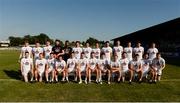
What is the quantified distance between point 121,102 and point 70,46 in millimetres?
5640

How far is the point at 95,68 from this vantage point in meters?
15.7

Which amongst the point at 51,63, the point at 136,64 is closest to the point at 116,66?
the point at 136,64

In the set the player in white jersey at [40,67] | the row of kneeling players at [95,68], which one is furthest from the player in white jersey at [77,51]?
the player in white jersey at [40,67]

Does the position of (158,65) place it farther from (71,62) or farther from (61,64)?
(61,64)

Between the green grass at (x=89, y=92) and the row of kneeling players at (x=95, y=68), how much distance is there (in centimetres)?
54

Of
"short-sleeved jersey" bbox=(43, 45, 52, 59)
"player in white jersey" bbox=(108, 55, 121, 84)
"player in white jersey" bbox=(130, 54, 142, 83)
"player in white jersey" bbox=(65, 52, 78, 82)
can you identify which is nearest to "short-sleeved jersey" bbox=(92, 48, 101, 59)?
"player in white jersey" bbox=(108, 55, 121, 84)

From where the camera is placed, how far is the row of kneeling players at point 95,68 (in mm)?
15562

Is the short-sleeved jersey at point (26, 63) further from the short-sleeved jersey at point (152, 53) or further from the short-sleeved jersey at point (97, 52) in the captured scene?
the short-sleeved jersey at point (152, 53)

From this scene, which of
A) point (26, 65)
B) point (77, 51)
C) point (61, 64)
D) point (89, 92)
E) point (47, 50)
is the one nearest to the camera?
point (89, 92)

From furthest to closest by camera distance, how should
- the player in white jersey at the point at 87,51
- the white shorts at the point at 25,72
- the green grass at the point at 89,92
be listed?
the player in white jersey at the point at 87,51, the white shorts at the point at 25,72, the green grass at the point at 89,92

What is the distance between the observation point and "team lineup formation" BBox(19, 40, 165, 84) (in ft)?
51.1

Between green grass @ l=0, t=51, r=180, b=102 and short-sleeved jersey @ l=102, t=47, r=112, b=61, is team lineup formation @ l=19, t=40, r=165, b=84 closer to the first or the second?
short-sleeved jersey @ l=102, t=47, r=112, b=61

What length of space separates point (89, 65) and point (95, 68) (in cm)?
30

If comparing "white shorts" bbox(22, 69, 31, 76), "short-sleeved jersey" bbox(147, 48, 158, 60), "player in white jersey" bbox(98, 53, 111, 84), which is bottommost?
"white shorts" bbox(22, 69, 31, 76)
